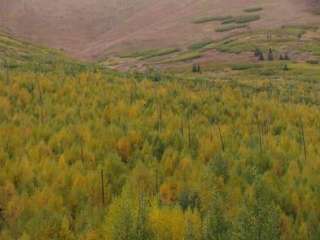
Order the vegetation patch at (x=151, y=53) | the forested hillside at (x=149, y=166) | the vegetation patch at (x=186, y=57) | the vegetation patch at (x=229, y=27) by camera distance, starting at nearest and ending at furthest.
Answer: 1. the forested hillside at (x=149, y=166)
2. the vegetation patch at (x=186, y=57)
3. the vegetation patch at (x=151, y=53)
4. the vegetation patch at (x=229, y=27)

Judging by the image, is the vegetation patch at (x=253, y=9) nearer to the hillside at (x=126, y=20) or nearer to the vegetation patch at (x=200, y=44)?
the hillside at (x=126, y=20)

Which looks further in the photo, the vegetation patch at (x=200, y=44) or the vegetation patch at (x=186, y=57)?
the vegetation patch at (x=200, y=44)

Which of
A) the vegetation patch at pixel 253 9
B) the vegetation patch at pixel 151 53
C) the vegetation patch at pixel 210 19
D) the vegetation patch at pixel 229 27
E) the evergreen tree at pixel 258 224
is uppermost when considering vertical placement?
the vegetation patch at pixel 253 9

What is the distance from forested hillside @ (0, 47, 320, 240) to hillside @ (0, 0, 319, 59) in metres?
68.3

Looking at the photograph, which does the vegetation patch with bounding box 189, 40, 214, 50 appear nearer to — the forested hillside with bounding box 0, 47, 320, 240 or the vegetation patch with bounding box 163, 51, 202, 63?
the vegetation patch with bounding box 163, 51, 202, 63

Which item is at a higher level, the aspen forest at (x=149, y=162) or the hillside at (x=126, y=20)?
the hillside at (x=126, y=20)

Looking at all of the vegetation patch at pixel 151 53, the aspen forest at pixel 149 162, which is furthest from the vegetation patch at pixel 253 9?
the aspen forest at pixel 149 162

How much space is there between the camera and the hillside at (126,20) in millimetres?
85438

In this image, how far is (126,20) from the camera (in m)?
107

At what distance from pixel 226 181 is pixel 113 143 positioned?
240cm

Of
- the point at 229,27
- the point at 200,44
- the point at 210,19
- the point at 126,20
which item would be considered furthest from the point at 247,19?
the point at 126,20

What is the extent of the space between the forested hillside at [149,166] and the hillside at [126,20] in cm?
6827

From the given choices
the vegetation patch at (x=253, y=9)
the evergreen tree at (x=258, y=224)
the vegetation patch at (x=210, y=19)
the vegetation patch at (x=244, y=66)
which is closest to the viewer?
the evergreen tree at (x=258, y=224)

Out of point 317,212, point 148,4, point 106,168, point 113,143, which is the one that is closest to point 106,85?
point 113,143
